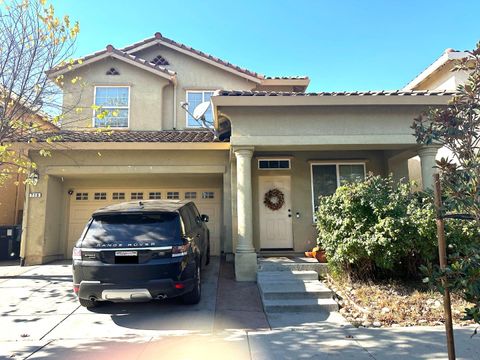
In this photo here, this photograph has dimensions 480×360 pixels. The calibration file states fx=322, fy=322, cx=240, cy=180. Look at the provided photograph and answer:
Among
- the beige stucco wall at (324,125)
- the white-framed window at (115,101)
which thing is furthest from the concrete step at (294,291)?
the white-framed window at (115,101)

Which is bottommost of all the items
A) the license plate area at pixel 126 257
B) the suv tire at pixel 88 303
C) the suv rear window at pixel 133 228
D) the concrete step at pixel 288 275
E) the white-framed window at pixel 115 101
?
the suv tire at pixel 88 303

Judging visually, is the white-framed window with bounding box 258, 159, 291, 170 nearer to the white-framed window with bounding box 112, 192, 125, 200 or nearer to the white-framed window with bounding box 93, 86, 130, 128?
the white-framed window with bounding box 112, 192, 125, 200

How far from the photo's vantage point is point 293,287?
6.45 meters

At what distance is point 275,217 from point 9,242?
8.95 m

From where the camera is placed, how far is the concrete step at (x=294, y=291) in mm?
6141

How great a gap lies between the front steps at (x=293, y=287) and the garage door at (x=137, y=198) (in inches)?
129

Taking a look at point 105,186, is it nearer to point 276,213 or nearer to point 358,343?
point 276,213

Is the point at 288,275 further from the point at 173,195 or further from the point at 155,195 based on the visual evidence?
the point at 155,195

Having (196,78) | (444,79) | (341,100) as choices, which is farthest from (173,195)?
(444,79)

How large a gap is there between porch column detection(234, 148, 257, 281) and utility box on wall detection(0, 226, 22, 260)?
8.31 meters

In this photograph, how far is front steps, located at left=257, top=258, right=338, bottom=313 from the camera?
579cm

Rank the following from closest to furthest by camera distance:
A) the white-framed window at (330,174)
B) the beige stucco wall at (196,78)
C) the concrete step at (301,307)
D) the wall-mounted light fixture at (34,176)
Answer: the concrete step at (301,307) → the wall-mounted light fixture at (34,176) → the white-framed window at (330,174) → the beige stucco wall at (196,78)

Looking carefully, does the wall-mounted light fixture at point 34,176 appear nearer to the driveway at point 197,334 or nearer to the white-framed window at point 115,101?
the white-framed window at point 115,101

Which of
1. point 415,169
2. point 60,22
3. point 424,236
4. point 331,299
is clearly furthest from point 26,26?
point 415,169
